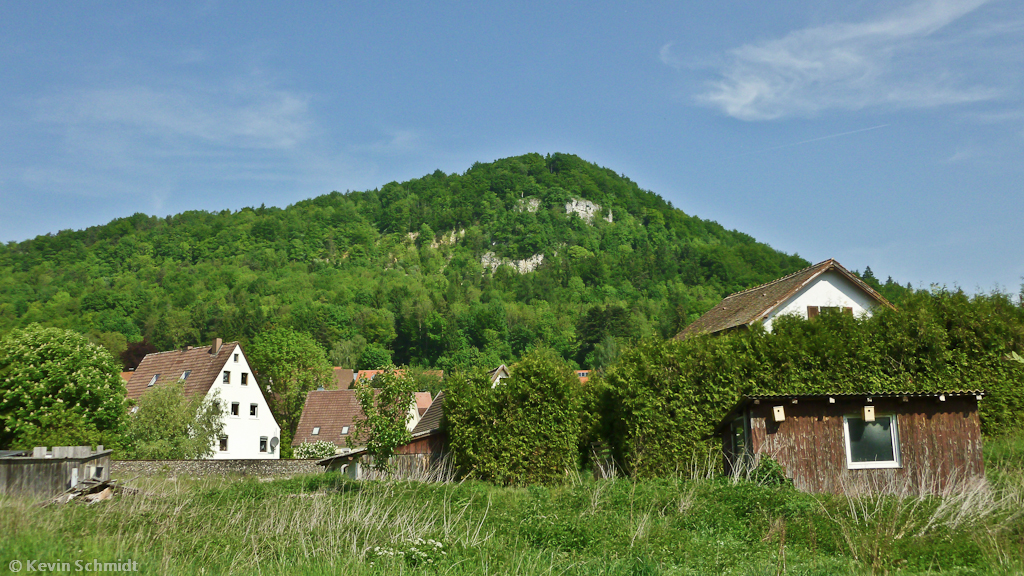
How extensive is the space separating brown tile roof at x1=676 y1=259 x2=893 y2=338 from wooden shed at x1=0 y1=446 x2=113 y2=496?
19.4 metres

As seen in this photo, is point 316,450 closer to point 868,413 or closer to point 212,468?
point 212,468

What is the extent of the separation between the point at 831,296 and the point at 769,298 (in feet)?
8.11

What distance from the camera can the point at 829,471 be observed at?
15.5 meters

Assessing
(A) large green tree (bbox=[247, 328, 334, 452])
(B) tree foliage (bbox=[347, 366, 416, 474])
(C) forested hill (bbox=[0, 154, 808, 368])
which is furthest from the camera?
(C) forested hill (bbox=[0, 154, 808, 368])

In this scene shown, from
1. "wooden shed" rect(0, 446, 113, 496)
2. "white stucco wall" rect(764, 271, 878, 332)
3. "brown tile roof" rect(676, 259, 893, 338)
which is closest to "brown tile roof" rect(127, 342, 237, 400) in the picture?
"wooden shed" rect(0, 446, 113, 496)

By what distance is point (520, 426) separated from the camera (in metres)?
20.2

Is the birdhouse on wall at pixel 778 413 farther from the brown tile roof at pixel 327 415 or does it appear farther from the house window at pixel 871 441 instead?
the brown tile roof at pixel 327 415

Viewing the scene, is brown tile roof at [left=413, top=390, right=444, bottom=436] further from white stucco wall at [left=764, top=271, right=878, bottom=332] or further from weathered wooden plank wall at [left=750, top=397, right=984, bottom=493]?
white stucco wall at [left=764, top=271, right=878, bottom=332]

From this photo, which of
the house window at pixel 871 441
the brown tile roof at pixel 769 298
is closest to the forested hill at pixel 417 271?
the brown tile roof at pixel 769 298

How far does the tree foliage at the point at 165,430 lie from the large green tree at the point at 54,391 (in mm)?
5516

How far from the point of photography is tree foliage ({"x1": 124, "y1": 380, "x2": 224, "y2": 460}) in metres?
36.9

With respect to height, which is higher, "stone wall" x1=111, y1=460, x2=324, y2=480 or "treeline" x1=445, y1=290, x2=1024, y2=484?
"treeline" x1=445, y1=290, x2=1024, y2=484

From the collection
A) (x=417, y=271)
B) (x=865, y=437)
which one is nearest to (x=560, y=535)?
(x=865, y=437)

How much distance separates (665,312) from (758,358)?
93.7 metres
